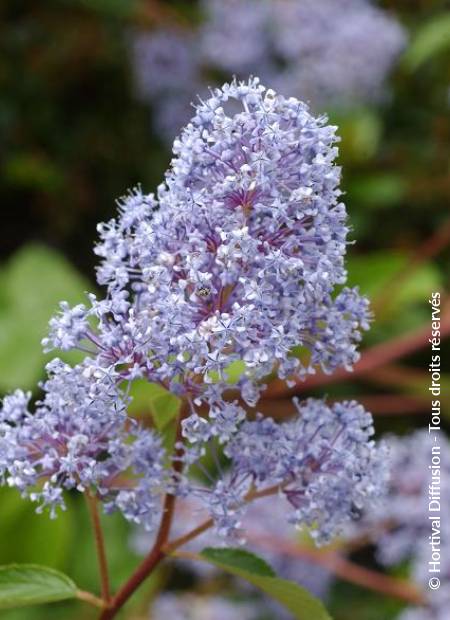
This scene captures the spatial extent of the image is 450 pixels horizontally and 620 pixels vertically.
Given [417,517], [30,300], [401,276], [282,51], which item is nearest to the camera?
[417,517]

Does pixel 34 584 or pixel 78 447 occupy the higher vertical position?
pixel 78 447

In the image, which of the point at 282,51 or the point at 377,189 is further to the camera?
the point at 282,51

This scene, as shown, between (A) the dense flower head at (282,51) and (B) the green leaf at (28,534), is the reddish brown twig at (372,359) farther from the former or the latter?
(A) the dense flower head at (282,51)

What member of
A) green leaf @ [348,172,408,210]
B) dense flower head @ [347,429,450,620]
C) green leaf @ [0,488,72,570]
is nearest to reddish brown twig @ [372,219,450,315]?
green leaf @ [348,172,408,210]

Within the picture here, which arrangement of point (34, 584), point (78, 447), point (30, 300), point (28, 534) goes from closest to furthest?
point (78, 447) → point (34, 584) → point (28, 534) → point (30, 300)

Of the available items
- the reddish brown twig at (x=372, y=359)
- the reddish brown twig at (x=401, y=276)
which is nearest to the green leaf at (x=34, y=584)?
the reddish brown twig at (x=372, y=359)

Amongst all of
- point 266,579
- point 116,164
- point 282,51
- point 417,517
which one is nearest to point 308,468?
point 266,579

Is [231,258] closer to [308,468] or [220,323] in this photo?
[220,323]

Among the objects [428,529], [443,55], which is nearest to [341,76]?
[443,55]

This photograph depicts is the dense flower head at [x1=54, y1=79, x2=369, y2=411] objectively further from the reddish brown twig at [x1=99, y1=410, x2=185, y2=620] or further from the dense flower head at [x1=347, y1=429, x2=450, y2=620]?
the dense flower head at [x1=347, y1=429, x2=450, y2=620]
